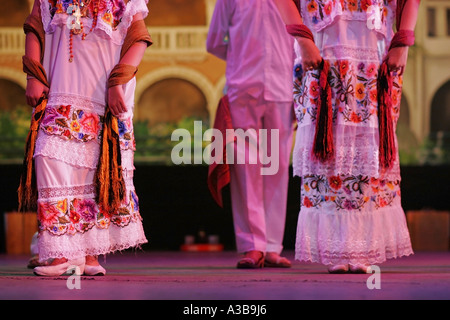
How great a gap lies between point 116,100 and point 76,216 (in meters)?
0.51

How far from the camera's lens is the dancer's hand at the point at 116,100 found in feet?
12.0

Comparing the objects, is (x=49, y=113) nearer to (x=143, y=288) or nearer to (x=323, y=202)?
(x=143, y=288)

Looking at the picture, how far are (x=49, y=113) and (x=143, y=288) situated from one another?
96cm

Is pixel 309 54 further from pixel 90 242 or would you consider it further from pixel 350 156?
pixel 90 242

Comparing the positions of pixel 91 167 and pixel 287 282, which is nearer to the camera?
pixel 287 282

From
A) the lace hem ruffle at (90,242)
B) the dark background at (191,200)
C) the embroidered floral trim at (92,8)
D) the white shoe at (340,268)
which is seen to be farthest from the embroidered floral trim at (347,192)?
the dark background at (191,200)

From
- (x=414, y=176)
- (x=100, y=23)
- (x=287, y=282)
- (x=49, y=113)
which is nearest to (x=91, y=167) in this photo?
(x=49, y=113)

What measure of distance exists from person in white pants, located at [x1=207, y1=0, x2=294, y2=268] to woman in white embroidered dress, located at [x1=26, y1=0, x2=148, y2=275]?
34.3 inches

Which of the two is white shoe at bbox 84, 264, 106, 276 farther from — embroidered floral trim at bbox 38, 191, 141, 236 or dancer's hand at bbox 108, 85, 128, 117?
dancer's hand at bbox 108, 85, 128, 117

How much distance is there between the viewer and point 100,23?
144 inches

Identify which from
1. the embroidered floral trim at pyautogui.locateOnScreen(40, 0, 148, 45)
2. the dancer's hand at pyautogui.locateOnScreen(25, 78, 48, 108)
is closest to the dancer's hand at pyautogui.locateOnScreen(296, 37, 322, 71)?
the embroidered floral trim at pyautogui.locateOnScreen(40, 0, 148, 45)

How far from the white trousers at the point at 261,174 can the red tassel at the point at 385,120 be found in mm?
964

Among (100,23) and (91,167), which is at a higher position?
(100,23)

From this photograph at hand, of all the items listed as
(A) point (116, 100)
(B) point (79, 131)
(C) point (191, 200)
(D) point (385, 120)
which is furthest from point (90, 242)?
(C) point (191, 200)
